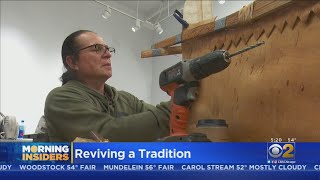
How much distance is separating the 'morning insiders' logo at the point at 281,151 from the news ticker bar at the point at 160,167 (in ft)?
0.03

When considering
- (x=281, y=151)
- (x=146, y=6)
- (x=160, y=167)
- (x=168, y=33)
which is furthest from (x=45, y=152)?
(x=146, y=6)

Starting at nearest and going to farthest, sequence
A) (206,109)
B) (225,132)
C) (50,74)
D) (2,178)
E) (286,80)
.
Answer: (2,178)
(286,80)
(225,132)
(206,109)
(50,74)

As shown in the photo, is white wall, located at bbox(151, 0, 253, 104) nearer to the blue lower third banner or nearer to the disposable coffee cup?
the disposable coffee cup

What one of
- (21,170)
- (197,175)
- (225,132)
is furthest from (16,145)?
(225,132)

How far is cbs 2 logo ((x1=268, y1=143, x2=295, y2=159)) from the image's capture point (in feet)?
1.49

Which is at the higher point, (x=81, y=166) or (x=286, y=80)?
(x=286, y=80)

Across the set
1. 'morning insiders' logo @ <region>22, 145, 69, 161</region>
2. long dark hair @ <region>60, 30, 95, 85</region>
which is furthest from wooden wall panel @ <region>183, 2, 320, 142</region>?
long dark hair @ <region>60, 30, 95, 85</region>

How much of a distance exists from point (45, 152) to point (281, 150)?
297 mm

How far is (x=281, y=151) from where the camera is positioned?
1.49 ft

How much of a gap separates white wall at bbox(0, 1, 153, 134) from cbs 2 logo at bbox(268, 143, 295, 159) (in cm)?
378

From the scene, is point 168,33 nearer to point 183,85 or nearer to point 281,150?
point 183,85

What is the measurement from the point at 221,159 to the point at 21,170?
0.81 ft

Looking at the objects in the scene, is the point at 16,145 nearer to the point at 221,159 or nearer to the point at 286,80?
the point at 221,159

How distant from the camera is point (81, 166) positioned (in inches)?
18.1
